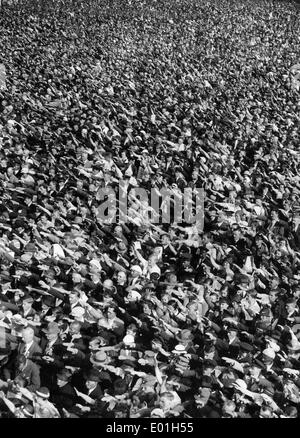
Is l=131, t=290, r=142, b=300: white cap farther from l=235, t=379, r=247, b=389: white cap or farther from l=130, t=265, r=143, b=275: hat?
l=235, t=379, r=247, b=389: white cap

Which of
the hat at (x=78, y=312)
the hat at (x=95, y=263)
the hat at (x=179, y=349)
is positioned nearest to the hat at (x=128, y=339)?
the hat at (x=179, y=349)

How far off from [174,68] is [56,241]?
674 inches

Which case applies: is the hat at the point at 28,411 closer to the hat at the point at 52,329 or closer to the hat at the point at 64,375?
the hat at the point at 64,375

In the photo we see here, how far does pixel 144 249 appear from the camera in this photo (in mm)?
10648

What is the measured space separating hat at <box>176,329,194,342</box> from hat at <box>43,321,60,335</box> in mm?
1638

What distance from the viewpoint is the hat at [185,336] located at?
309 inches

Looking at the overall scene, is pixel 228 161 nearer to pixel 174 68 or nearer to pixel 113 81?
pixel 113 81

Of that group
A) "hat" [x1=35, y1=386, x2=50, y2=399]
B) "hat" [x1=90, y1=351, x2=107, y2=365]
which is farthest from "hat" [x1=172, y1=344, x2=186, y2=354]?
"hat" [x1=35, y1=386, x2=50, y2=399]

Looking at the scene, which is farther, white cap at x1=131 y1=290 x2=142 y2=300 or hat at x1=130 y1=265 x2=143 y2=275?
hat at x1=130 y1=265 x2=143 y2=275

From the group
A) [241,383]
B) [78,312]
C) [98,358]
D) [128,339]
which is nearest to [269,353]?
[241,383]

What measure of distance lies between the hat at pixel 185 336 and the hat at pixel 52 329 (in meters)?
1.64

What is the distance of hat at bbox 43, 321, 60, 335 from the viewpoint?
7.66 metres
